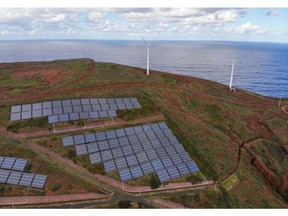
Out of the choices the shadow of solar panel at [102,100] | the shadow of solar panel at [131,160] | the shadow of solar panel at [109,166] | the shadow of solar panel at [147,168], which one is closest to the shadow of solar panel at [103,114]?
the shadow of solar panel at [102,100]

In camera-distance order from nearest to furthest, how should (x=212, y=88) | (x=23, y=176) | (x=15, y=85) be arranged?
1. (x=23, y=176)
2. (x=15, y=85)
3. (x=212, y=88)

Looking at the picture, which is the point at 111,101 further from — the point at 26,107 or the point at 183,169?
the point at 183,169

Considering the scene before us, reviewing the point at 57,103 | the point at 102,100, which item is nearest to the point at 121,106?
the point at 102,100

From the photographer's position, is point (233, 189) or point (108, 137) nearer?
point (233, 189)

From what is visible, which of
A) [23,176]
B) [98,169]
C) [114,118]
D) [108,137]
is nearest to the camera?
[23,176]

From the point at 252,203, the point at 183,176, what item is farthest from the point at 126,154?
the point at 252,203

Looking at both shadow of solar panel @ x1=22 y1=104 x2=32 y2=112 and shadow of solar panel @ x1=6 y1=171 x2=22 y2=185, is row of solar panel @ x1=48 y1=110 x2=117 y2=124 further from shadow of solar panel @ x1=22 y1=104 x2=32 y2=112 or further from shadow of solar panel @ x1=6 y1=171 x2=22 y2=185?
shadow of solar panel @ x1=6 y1=171 x2=22 y2=185

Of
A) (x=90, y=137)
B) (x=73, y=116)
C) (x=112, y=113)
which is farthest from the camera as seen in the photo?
(x=112, y=113)

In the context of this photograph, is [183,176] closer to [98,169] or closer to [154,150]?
[154,150]

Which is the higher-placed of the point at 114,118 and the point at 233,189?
the point at 114,118
